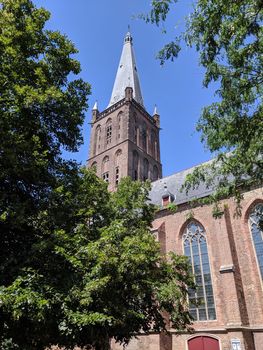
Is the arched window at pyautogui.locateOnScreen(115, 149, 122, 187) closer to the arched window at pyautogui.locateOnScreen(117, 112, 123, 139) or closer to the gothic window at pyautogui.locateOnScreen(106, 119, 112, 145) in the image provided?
the arched window at pyautogui.locateOnScreen(117, 112, 123, 139)

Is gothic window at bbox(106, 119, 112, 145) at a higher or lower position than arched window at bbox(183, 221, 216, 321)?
higher

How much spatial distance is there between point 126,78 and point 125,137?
11.6 metres

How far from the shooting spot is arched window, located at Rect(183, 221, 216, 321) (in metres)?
16.9

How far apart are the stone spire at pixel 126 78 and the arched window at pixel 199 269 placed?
2246 centimetres

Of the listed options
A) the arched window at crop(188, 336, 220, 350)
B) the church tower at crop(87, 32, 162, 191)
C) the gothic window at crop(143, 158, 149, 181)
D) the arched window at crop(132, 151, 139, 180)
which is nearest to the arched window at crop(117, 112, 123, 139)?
the church tower at crop(87, 32, 162, 191)

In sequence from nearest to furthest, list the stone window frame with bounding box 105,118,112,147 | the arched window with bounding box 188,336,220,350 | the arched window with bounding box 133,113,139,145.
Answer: the arched window with bounding box 188,336,220,350, the arched window with bounding box 133,113,139,145, the stone window frame with bounding box 105,118,112,147

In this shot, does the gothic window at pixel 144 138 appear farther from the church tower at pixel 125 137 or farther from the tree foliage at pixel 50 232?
the tree foliage at pixel 50 232

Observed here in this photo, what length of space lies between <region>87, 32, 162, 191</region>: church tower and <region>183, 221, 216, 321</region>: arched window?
37.7ft

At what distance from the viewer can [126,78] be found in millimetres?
39625

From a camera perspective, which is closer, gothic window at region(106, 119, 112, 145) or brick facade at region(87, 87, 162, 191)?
brick facade at region(87, 87, 162, 191)

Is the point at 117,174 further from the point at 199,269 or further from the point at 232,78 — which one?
the point at 232,78

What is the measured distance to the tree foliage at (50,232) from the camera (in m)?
6.52

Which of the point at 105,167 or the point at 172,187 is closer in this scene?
the point at 172,187

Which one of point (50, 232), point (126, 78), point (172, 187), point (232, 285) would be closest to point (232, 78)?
point (50, 232)
